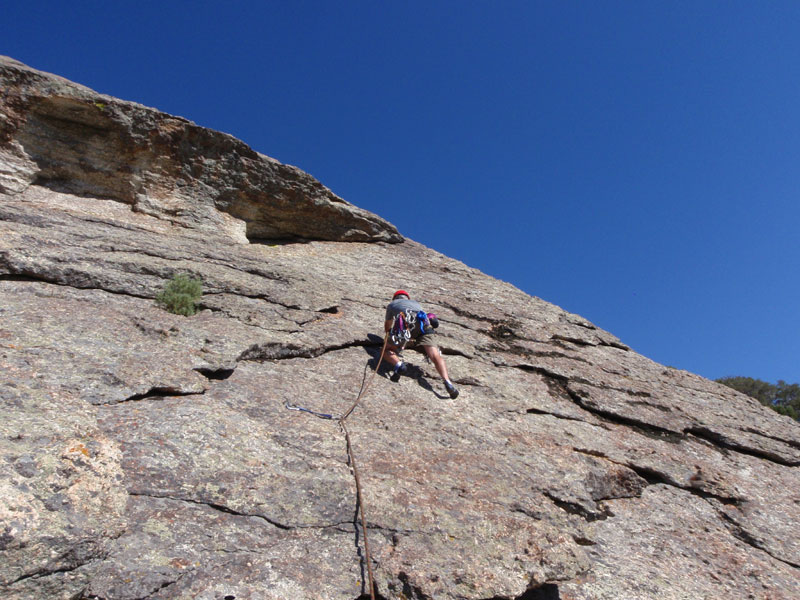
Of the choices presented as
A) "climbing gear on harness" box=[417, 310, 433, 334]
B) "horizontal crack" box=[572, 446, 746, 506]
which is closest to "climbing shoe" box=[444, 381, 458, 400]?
"climbing gear on harness" box=[417, 310, 433, 334]

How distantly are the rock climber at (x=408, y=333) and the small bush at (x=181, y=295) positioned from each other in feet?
9.31

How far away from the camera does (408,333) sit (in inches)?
302

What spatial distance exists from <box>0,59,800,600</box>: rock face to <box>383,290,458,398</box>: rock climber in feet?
1.02

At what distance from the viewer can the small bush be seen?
7.13 metres

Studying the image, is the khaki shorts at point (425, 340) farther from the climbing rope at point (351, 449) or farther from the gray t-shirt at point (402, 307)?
the climbing rope at point (351, 449)

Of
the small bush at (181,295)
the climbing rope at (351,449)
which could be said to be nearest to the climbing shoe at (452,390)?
the climbing rope at (351,449)

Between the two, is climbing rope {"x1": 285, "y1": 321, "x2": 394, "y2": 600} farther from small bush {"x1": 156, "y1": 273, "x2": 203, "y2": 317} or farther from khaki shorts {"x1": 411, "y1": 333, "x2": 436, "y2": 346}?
small bush {"x1": 156, "y1": 273, "x2": 203, "y2": 317}

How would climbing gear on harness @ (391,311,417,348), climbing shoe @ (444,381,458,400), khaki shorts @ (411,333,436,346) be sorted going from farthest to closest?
khaki shorts @ (411,333,436,346), climbing gear on harness @ (391,311,417,348), climbing shoe @ (444,381,458,400)

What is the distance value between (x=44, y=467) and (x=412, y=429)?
11.8 ft

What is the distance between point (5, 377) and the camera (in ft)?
14.6

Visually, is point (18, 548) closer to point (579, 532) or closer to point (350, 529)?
point (350, 529)

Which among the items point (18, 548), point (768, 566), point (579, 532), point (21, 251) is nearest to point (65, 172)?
point (21, 251)

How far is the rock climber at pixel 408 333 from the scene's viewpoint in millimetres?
7382

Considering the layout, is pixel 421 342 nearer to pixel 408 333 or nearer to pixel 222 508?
pixel 408 333
